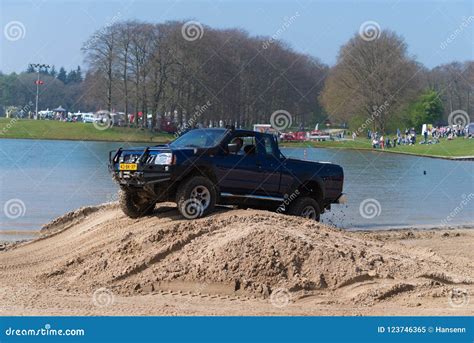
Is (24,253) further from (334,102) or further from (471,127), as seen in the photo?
(471,127)

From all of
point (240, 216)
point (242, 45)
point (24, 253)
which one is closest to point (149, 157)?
point (240, 216)

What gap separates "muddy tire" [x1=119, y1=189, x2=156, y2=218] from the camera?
1634cm

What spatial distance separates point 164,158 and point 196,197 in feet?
3.12

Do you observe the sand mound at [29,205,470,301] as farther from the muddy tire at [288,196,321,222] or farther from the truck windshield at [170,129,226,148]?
the muddy tire at [288,196,321,222]

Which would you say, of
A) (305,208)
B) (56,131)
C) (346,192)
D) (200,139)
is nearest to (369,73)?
(56,131)

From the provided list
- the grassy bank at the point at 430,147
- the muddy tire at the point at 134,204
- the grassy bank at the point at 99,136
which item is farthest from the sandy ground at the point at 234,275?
the grassy bank at the point at 430,147

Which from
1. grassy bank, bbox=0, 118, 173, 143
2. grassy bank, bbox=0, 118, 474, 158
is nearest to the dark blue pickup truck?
grassy bank, bbox=0, 118, 474, 158

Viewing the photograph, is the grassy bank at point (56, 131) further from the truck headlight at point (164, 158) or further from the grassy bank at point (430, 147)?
the truck headlight at point (164, 158)

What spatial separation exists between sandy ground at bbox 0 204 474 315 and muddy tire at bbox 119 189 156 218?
121cm

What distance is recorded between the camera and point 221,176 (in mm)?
16094

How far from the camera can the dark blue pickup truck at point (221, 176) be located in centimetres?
1530

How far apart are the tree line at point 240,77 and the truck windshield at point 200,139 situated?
98.6 ft

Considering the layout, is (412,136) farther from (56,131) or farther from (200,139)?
(200,139)

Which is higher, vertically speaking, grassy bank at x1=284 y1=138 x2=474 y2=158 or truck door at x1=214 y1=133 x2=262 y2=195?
grassy bank at x1=284 y1=138 x2=474 y2=158
